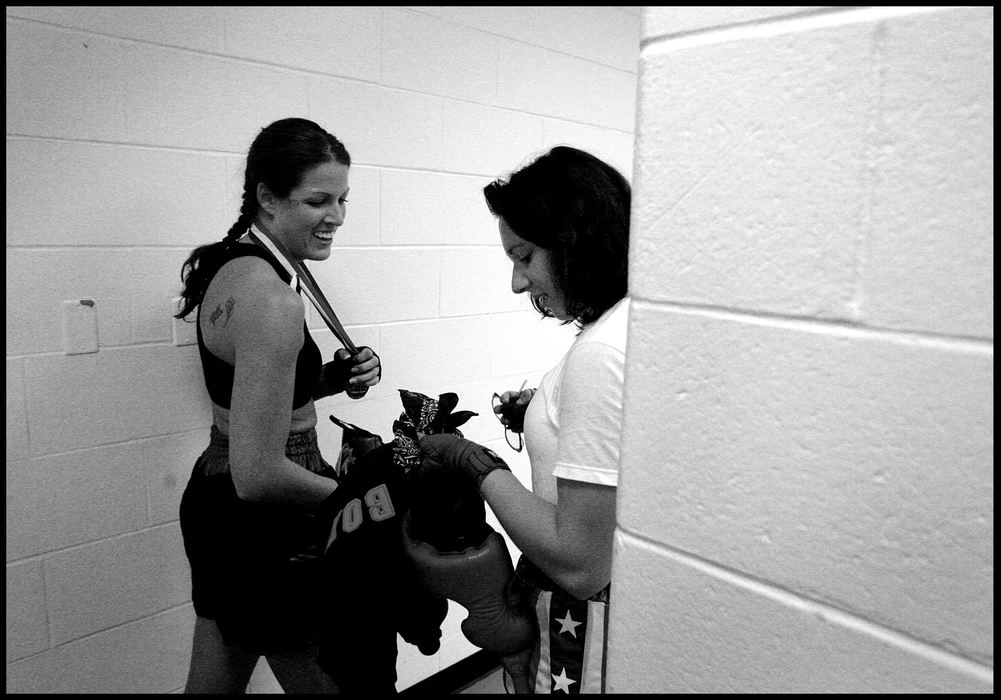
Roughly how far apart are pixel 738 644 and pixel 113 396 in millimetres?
1545

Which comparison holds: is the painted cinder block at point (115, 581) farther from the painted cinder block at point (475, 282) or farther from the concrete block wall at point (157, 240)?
the painted cinder block at point (475, 282)

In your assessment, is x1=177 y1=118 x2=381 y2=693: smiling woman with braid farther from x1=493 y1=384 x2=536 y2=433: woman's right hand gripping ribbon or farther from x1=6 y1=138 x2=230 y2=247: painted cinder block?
x1=493 y1=384 x2=536 y2=433: woman's right hand gripping ribbon

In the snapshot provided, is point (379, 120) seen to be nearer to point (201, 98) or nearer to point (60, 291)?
point (201, 98)

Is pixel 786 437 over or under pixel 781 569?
over

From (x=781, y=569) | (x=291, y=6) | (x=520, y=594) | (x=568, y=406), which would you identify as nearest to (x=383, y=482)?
(x=520, y=594)

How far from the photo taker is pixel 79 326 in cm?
163

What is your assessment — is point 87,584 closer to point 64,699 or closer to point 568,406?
point 64,699

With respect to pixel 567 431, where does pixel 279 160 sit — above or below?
above

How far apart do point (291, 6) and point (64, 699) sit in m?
1.75

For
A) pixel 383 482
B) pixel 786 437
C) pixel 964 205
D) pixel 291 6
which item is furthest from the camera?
pixel 291 6

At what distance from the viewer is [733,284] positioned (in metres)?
0.60

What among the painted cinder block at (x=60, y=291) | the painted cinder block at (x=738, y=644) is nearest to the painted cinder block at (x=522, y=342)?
the painted cinder block at (x=60, y=291)

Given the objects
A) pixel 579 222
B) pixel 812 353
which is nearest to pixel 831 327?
pixel 812 353

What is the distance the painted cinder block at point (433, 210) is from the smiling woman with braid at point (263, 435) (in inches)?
19.2
